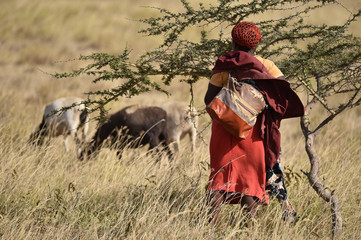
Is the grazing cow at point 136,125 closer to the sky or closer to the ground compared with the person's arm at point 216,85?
closer to the ground

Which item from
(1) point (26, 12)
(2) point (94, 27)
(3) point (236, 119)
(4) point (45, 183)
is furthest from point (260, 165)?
(1) point (26, 12)

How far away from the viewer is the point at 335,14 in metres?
27.0

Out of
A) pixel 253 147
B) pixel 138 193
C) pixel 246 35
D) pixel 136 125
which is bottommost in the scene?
pixel 136 125

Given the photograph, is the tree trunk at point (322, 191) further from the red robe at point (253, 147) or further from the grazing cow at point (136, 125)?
the grazing cow at point (136, 125)

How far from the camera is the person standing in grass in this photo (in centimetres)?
377

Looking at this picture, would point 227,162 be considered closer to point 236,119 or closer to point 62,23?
point 236,119

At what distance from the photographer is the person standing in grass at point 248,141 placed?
3770 millimetres

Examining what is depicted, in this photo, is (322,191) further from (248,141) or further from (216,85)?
(216,85)

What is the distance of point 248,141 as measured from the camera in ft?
12.6

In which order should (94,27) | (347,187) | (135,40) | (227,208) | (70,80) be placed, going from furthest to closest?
1. (94,27)
2. (135,40)
3. (70,80)
4. (347,187)
5. (227,208)

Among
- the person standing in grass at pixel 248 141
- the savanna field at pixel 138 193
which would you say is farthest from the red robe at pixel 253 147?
the savanna field at pixel 138 193

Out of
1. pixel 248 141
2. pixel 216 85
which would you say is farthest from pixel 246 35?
pixel 248 141

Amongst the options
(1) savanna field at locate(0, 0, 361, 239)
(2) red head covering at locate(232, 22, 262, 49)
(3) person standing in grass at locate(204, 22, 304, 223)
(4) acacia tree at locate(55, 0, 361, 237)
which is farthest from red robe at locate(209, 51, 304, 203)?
(4) acacia tree at locate(55, 0, 361, 237)

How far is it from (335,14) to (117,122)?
2140cm
